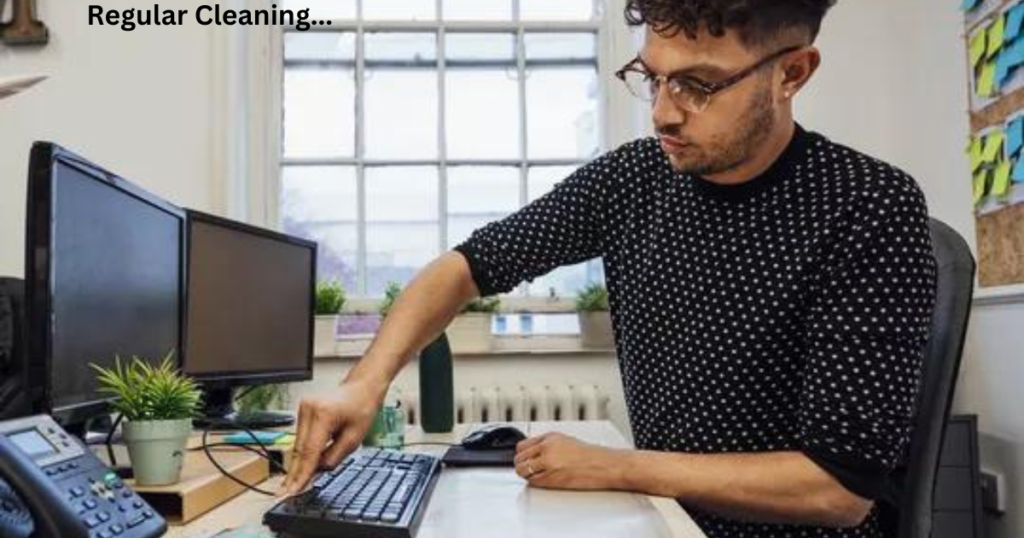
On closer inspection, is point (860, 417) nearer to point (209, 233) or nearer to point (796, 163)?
point (796, 163)

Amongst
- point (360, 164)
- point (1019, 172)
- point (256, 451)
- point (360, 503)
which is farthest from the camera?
point (360, 164)

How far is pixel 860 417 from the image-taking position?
3.01ft

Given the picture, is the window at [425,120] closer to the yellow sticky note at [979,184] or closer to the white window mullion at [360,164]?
the white window mullion at [360,164]

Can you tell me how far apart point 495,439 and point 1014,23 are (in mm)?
1363

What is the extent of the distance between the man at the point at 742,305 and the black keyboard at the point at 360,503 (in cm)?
5

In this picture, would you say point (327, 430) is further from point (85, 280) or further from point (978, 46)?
point (978, 46)

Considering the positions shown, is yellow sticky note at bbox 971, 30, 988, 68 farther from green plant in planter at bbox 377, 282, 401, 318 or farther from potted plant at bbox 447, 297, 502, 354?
green plant in planter at bbox 377, 282, 401, 318

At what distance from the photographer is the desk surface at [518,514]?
2.60ft

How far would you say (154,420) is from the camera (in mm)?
864

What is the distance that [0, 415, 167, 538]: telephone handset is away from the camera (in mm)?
586

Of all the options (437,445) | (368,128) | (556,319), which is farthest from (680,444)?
(368,128)

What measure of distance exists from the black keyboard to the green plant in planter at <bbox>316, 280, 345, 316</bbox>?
1.36m

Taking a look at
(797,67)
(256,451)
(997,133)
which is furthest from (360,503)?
(997,133)

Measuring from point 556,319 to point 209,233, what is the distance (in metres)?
1.29
